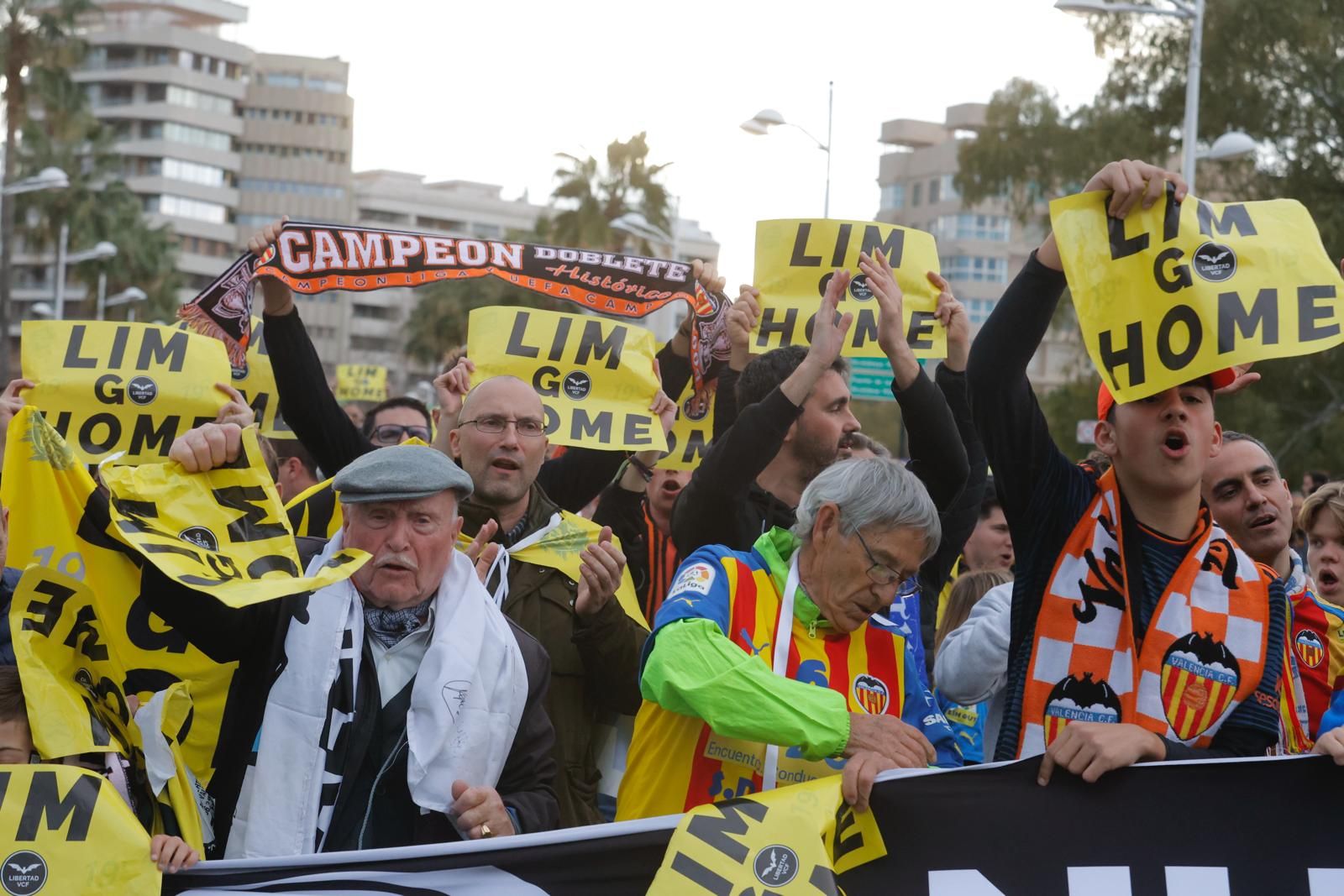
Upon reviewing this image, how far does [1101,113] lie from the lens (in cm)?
3145

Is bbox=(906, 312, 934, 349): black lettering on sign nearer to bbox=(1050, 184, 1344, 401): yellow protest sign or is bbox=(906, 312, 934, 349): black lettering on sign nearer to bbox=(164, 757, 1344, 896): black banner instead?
bbox=(1050, 184, 1344, 401): yellow protest sign

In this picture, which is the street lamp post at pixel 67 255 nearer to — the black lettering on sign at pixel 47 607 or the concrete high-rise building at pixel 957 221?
the concrete high-rise building at pixel 957 221

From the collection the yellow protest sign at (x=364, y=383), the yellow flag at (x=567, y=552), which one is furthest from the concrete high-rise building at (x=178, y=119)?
the yellow flag at (x=567, y=552)

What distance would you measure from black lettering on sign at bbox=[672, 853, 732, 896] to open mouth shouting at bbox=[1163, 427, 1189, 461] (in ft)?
4.34

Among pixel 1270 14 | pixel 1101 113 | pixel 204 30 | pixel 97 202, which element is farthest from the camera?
pixel 204 30

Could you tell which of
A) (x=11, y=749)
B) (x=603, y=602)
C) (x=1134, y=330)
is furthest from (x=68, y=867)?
(x=1134, y=330)

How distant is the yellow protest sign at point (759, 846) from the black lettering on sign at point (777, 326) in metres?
2.91

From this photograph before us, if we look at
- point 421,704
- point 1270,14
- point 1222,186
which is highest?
point 1270,14

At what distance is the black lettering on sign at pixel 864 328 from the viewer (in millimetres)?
6191

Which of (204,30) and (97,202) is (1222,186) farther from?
(204,30)

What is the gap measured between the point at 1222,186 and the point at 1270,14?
3603 mm

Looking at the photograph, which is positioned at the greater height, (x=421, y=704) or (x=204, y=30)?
(x=204, y=30)

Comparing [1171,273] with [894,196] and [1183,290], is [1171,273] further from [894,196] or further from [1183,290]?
[894,196]

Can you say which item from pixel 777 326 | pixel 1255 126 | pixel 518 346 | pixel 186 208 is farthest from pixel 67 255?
pixel 777 326
